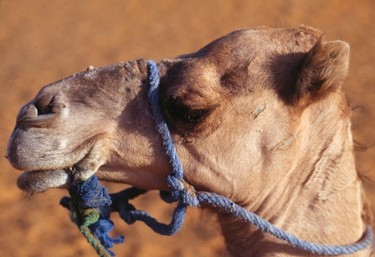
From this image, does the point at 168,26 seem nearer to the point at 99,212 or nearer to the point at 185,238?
the point at 185,238

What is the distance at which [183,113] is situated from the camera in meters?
2.24

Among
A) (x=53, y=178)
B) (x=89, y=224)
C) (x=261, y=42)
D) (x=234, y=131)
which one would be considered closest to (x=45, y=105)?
(x=53, y=178)

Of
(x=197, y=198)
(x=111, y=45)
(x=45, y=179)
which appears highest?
(x=45, y=179)

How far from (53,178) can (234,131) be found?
75cm

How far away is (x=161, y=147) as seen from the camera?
2.30 meters

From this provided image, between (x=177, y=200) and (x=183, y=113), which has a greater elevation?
(x=183, y=113)

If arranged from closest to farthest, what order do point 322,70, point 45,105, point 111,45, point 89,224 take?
point 322,70 → point 45,105 → point 89,224 → point 111,45

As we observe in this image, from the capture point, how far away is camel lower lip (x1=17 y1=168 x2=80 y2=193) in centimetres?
226

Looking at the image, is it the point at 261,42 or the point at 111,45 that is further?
the point at 111,45

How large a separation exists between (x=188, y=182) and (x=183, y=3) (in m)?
9.19

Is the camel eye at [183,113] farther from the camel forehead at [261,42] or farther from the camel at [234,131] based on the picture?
the camel forehead at [261,42]

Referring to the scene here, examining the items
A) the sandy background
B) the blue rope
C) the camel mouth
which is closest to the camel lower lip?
the camel mouth

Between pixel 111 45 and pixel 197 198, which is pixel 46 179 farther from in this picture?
pixel 111 45

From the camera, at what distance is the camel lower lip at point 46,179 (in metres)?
2.26
